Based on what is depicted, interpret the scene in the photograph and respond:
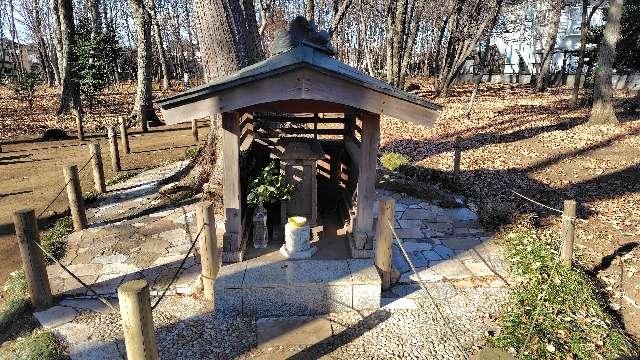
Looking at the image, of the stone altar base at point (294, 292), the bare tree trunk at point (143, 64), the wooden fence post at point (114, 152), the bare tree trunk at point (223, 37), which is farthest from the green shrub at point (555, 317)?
the bare tree trunk at point (143, 64)

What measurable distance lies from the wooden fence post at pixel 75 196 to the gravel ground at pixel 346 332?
2.75 meters

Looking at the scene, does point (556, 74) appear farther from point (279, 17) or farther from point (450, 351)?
point (450, 351)

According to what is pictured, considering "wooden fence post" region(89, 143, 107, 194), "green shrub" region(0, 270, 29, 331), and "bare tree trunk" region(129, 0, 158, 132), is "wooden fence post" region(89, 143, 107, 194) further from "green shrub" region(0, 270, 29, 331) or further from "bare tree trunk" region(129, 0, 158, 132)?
"bare tree trunk" region(129, 0, 158, 132)

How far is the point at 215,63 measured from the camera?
7.94 meters

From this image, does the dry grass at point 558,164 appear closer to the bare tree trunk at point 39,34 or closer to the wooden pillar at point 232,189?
the wooden pillar at point 232,189

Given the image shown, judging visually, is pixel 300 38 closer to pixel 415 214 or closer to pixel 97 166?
pixel 415 214

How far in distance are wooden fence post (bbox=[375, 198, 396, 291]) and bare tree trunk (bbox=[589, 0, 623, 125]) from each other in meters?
13.8

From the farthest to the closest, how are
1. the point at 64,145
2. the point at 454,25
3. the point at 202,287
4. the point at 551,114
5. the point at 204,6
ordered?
the point at 454,25, the point at 551,114, the point at 64,145, the point at 204,6, the point at 202,287

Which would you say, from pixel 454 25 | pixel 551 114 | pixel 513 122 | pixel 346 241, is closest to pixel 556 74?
pixel 454 25

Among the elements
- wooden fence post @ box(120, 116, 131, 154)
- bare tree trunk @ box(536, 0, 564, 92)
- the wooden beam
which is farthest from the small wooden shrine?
bare tree trunk @ box(536, 0, 564, 92)

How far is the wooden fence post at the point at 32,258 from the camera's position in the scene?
474cm

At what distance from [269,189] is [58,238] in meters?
3.89

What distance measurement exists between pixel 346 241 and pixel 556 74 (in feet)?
111

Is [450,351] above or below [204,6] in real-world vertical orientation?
below
